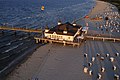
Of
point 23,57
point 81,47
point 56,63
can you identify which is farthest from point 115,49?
point 23,57

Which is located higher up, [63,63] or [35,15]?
[35,15]

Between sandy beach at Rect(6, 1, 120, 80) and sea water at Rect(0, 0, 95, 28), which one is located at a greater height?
sea water at Rect(0, 0, 95, 28)

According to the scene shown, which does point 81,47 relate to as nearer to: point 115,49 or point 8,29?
point 115,49

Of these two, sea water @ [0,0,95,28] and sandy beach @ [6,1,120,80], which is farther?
sea water @ [0,0,95,28]

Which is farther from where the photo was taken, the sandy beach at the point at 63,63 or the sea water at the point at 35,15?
the sea water at the point at 35,15

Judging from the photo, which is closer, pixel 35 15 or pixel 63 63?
pixel 63 63

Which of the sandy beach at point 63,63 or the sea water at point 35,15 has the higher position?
the sea water at point 35,15

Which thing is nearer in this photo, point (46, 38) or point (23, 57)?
point (23, 57)

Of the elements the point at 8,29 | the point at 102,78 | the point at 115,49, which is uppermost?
the point at 8,29
